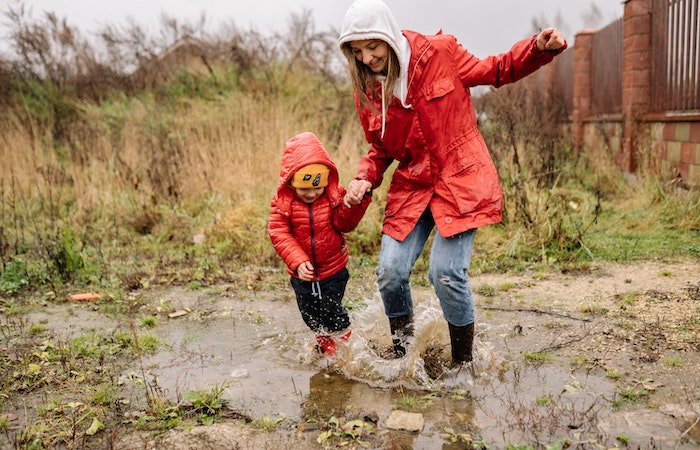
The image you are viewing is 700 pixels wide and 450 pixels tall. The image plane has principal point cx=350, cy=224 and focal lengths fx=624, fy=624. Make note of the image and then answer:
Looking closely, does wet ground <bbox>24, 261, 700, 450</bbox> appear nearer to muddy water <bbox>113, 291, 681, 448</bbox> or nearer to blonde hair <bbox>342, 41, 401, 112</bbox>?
muddy water <bbox>113, 291, 681, 448</bbox>

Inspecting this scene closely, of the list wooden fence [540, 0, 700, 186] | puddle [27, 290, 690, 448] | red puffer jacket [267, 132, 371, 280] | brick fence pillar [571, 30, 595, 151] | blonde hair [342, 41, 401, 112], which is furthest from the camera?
brick fence pillar [571, 30, 595, 151]

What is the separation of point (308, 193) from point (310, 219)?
6.0 inches

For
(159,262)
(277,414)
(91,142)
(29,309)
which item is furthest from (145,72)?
(277,414)

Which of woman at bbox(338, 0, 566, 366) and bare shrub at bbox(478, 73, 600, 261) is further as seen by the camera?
bare shrub at bbox(478, 73, 600, 261)

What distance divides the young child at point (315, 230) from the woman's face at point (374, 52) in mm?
636

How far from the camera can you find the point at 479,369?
3.29m

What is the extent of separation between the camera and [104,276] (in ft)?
18.9

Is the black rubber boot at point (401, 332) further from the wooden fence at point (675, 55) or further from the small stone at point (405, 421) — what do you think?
the wooden fence at point (675, 55)

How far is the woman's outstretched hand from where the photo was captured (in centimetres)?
275

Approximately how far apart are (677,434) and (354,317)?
2051 mm

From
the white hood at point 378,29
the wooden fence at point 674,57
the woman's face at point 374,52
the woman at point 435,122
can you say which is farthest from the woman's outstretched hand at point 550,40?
the wooden fence at point 674,57

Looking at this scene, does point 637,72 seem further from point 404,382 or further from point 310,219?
point 404,382

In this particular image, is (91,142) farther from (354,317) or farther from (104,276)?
(354,317)

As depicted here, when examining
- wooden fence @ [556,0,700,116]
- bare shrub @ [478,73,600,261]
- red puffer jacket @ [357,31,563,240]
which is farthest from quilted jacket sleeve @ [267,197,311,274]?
wooden fence @ [556,0,700,116]
